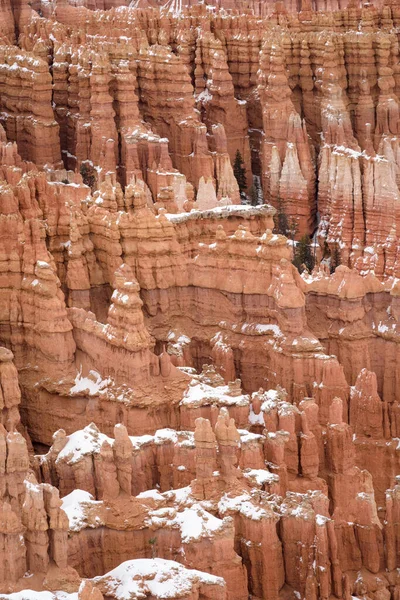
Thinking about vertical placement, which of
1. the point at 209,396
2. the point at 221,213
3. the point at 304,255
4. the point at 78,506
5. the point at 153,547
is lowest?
the point at 304,255

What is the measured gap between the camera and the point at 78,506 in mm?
32812

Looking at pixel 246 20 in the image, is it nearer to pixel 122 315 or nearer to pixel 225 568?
pixel 122 315

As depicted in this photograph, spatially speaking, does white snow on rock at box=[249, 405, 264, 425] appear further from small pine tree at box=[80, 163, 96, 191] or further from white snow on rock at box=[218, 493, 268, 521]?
small pine tree at box=[80, 163, 96, 191]

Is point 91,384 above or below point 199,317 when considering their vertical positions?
below

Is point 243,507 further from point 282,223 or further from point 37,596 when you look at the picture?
point 282,223

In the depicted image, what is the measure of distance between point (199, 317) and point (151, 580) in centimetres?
1224

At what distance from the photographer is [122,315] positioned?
37.6 m

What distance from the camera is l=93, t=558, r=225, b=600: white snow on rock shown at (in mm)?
30234

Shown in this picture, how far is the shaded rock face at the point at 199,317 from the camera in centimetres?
3278

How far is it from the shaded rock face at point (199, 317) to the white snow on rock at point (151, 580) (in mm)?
38

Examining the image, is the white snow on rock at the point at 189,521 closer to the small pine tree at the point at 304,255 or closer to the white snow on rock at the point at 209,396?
the white snow on rock at the point at 209,396


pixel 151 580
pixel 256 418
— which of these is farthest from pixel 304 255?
pixel 151 580

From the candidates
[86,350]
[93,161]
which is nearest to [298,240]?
[93,161]

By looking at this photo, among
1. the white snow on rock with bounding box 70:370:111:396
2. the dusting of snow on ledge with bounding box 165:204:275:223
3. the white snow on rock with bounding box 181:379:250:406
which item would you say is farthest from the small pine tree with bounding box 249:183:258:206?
the white snow on rock with bounding box 181:379:250:406
